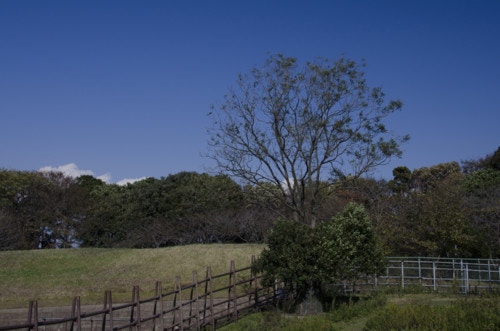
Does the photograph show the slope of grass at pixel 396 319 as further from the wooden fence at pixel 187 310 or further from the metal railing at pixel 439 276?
the metal railing at pixel 439 276

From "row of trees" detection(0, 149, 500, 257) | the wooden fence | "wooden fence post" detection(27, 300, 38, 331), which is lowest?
the wooden fence

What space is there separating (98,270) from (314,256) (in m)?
20.5

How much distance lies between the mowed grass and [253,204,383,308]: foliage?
11801mm

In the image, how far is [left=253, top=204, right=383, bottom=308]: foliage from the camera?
64.2 ft

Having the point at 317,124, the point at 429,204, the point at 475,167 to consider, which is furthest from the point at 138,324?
the point at 475,167

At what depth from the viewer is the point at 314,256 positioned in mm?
19859

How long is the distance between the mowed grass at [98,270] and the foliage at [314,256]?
11.8m

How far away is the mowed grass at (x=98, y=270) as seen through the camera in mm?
30859

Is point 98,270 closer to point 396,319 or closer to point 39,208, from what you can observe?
point 39,208

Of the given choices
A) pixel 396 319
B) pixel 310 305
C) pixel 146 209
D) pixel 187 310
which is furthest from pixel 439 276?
pixel 146 209

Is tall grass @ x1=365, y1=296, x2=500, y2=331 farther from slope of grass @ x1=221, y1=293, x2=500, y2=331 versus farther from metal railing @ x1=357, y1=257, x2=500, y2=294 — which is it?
metal railing @ x1=357, y1=257, x2=500, y2=294

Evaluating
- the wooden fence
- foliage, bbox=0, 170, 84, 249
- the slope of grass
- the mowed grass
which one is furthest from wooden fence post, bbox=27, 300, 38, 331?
foliage, bbox=0, 170, 84, 249

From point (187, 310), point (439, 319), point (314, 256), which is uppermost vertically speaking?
point (314, 256)

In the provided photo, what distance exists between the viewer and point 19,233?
5078 cm
